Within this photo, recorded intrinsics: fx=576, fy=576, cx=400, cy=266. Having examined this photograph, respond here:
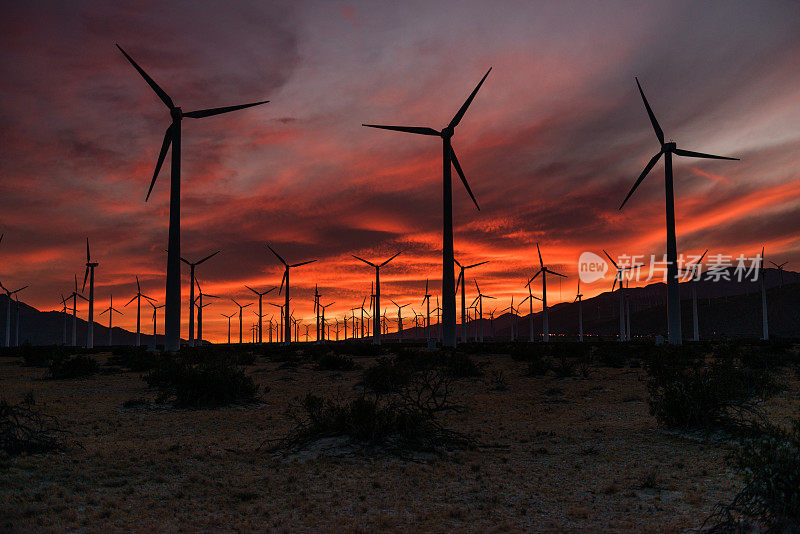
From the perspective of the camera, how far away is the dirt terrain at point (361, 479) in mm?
9719

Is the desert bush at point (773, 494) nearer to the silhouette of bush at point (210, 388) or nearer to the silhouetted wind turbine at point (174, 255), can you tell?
the silhouette of bush at point (210, 388)

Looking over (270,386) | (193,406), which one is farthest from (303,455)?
(270,386)

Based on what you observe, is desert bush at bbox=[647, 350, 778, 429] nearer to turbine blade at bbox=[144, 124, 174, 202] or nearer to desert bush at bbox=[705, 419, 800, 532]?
desert bush at bbox=[705, 419, 800, 532]

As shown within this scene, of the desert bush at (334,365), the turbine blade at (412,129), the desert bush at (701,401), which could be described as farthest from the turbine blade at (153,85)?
the desert bush at (701,401)

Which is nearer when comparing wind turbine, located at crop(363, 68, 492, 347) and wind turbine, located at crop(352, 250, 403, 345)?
wind turbine, located at crop(363, 68, 492, 347)

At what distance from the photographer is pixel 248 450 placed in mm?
15102

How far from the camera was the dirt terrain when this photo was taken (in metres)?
9.72

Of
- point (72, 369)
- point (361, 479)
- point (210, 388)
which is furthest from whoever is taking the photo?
point (72, 369)

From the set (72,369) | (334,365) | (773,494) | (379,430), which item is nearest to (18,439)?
(379,430)

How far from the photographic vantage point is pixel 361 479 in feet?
40.2

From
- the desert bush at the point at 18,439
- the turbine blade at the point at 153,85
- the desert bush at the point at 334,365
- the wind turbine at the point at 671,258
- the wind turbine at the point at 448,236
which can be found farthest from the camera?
the wind turbine at the point at 671,258

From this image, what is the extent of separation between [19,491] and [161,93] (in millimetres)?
51798

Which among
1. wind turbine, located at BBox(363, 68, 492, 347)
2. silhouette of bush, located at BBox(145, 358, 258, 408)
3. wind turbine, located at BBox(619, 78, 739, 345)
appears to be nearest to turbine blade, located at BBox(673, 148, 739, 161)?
wind turbine, located at BBox(619, 78, 739, 345)

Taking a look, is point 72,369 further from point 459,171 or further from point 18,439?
point 459,171
